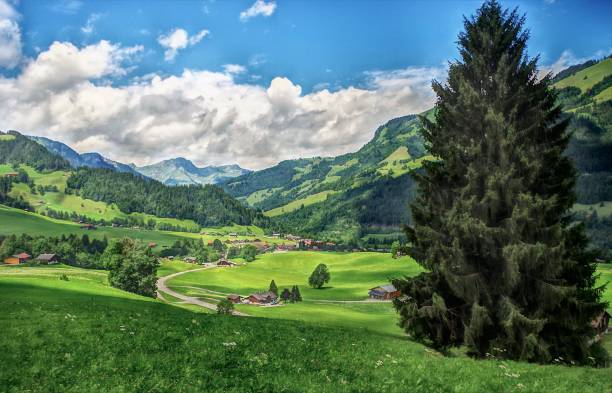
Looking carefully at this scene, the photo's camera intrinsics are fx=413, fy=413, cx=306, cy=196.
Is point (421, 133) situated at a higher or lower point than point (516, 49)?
lower

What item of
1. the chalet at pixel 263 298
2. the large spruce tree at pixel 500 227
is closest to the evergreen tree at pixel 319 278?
the chalet at pixel 263 298

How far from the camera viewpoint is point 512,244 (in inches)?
913

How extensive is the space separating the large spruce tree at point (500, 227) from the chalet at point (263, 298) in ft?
364

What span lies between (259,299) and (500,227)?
11741 centimetres

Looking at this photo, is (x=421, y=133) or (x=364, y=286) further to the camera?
(x=364, y=286)

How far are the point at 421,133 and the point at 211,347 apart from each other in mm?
21702

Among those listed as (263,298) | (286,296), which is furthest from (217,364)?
(286,296)

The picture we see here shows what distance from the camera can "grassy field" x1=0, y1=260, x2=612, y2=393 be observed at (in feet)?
42.6

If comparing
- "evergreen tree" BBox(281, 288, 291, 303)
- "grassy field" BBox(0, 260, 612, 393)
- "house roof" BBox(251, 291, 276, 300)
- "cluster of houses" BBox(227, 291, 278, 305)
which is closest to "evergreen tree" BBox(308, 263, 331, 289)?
"evergreen tree" BBox(281, 288, 291, 303)

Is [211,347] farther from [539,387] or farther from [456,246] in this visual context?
[456,246]

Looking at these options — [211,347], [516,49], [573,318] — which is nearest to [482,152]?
[516,49]

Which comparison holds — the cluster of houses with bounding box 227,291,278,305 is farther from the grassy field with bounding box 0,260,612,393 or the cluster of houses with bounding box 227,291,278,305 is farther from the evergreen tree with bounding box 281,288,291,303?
the grassy field with bounding box 0,260,612,393

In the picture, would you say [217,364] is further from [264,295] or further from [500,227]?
[264,295]

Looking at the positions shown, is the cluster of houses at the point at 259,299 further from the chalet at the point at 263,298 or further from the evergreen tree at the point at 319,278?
the evergreen tree at the point at 319,278
